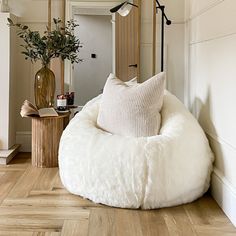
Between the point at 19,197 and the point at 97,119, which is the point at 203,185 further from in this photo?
the point at 19,197

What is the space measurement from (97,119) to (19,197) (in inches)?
31.7

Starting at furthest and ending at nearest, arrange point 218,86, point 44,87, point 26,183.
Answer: point 44,87 < point 26,183 < point 218,86

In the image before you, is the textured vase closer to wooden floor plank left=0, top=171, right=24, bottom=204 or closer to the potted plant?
the potted plant

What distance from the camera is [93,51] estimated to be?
→ 350cm

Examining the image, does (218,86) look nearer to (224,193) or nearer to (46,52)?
(224,193)

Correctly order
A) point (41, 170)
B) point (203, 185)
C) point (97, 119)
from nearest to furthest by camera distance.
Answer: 1. point (203, 185)
2. point (97, 119)
3. point (41, 170)

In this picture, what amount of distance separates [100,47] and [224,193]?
6.34 feet

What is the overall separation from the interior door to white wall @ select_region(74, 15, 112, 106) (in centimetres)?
10

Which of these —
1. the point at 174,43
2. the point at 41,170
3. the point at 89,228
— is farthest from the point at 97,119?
the point at 174,43

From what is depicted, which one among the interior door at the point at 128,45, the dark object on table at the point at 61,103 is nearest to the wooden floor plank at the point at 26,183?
the dark object on table at the point at 61,103

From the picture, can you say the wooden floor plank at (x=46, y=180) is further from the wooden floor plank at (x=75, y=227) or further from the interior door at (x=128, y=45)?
the interior door at (x=128, y=45)

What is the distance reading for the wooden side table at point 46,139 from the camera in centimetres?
309

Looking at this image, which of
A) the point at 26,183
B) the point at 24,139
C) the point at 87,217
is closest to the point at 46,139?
the point at 26,183

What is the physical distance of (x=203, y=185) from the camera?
2391 mm
